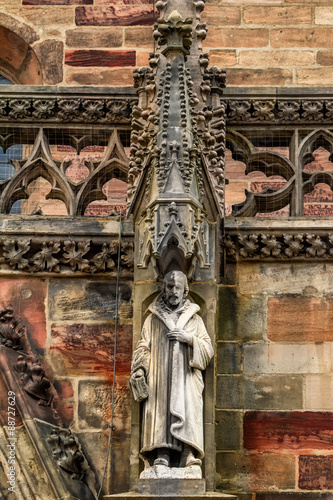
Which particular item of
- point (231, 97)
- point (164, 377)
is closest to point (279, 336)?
point (164, 377)

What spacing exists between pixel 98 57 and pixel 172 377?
5.29m

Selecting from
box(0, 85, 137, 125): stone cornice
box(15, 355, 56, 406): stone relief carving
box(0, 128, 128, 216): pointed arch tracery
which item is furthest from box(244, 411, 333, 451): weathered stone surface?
box(0, 85, 137, 125): stone cornice

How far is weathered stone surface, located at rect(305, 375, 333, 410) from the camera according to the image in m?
10.1

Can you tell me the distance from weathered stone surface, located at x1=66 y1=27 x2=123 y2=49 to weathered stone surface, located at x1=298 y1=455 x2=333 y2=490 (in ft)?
18.1

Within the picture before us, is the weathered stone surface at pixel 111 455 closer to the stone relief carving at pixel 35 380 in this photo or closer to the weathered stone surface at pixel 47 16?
the stone relief carving at pixel 35 380

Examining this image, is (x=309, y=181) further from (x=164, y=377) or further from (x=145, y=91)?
(x=164, y=377)

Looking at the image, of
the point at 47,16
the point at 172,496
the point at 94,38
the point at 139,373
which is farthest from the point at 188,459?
the point at 47,16

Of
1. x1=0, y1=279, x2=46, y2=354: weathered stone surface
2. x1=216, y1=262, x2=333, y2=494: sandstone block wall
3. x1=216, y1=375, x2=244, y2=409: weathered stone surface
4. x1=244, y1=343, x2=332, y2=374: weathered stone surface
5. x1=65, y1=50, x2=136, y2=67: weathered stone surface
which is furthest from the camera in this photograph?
x1=65, y1=50, x2=136, y2=67: weathered stone surface

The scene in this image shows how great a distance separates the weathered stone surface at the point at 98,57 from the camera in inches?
554

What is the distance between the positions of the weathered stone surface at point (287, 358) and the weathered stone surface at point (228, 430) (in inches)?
13.3

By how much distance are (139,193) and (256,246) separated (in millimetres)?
903

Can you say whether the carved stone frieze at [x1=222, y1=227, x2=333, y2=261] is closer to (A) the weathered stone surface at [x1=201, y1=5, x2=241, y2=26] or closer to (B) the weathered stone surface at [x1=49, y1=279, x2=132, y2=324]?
(B) the weathered stone surface at [x1=49, y1=279, x2=132, y2=324]

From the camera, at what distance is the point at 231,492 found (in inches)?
390

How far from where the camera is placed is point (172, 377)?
9.55m
